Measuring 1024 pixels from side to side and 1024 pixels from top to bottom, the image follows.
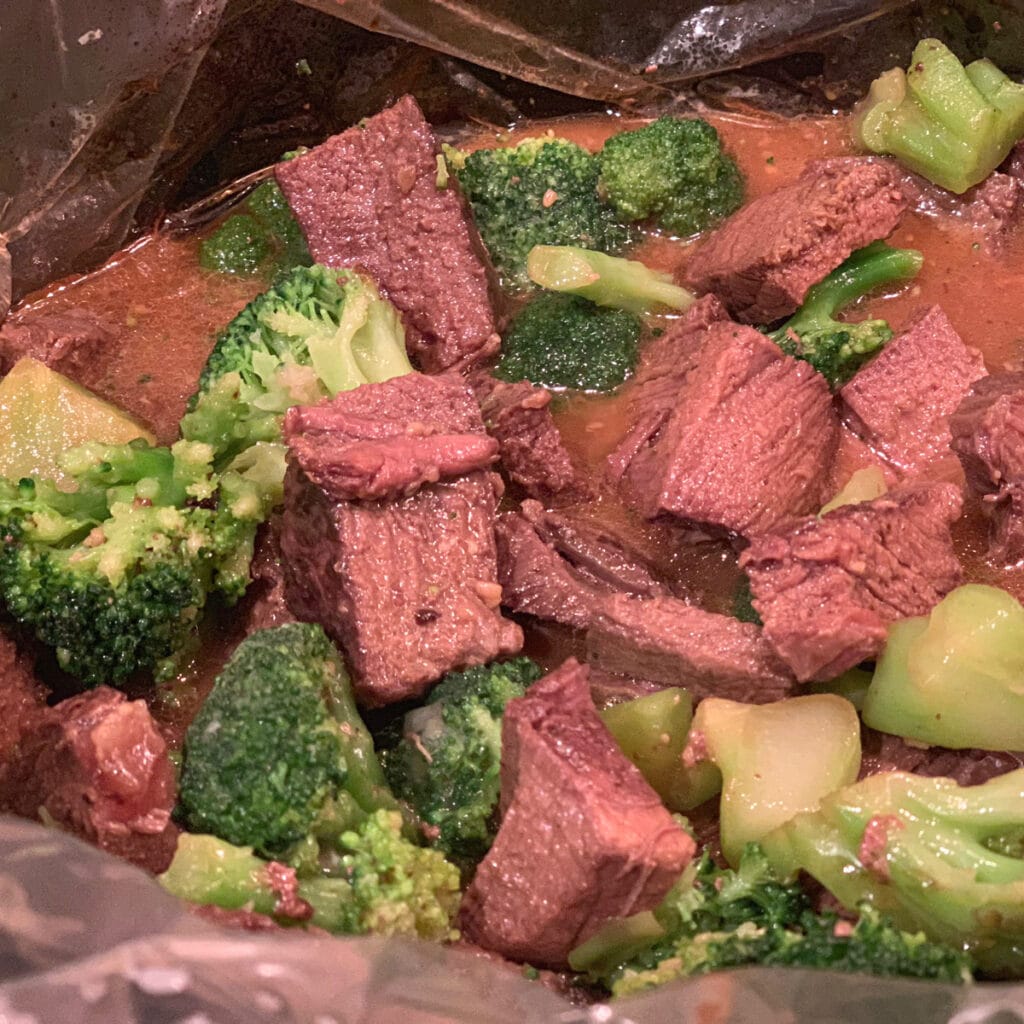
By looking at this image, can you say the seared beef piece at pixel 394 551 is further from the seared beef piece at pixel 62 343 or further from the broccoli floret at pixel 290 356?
the seared beef piece at pixel 62 343

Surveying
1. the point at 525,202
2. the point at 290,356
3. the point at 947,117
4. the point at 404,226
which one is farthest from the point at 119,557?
the point at 947,117

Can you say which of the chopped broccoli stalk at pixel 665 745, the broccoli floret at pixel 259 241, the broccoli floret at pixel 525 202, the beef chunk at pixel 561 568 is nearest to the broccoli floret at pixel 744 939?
the chopped broccoli stalk at pixel 665 745

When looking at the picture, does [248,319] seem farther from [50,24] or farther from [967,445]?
[967,445]

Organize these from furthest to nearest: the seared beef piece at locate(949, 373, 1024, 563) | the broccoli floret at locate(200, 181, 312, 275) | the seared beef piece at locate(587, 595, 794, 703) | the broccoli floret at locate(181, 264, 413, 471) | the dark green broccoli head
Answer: the broccoli floret at locate(200, 181, 312, 275)
the broccoli floret at locate(181, 264, 413, 471)
the seared beef piece at locate(949, 373, 1024, 563)
the seared beef piece at locate(587, 595, 794, 703)
the dark green broccoli head

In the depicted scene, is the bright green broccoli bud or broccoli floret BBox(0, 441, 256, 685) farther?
the bright green broccoli bud

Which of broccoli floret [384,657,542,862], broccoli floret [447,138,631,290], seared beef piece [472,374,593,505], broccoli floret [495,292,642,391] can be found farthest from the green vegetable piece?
broccoli floret [447,138,631,290]

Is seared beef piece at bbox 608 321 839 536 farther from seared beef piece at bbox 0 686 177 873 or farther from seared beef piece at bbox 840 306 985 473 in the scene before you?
seared beef piece at bbox 0 686 177 873

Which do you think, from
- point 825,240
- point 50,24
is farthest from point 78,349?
point 825,240

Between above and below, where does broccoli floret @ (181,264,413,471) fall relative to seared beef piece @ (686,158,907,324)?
above
